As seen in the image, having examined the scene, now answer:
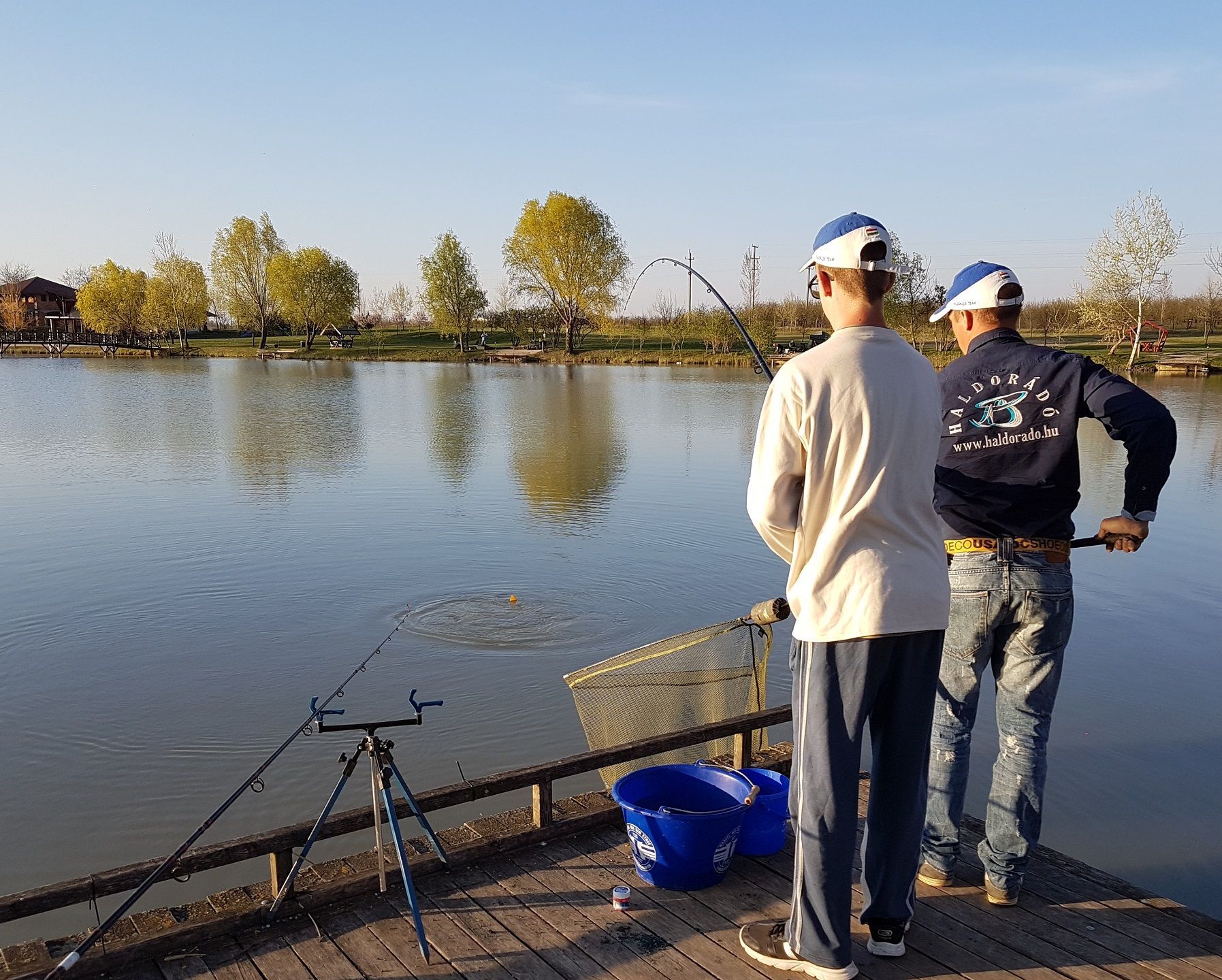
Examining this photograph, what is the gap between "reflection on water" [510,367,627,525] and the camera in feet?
45.0

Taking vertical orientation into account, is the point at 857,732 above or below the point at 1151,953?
above

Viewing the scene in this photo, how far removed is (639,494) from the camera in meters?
14.4

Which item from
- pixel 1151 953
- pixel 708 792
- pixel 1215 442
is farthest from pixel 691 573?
pixel 1215 442

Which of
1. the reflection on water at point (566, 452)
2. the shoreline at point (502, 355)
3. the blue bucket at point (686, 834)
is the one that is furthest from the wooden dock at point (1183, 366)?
the blue bucket at point (686, 834)

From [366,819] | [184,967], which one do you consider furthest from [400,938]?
[184,967]

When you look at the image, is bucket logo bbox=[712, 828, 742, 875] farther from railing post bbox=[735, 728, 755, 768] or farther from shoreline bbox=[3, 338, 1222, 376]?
shoreline bbox=[3, 338, 1222, 376]

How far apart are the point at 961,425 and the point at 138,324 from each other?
87297 mm

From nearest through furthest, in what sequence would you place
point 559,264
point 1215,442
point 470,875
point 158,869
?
point 158,869 → point 470,875 → point 1215,442 → point 559,264

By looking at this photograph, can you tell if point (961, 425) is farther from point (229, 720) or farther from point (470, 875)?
point (229, 720)

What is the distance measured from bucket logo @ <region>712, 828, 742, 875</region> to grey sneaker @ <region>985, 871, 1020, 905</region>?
2.76 feet

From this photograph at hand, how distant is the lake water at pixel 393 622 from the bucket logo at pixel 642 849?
1.89 m

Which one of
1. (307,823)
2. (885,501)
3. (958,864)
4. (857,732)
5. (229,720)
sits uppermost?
(885,501)

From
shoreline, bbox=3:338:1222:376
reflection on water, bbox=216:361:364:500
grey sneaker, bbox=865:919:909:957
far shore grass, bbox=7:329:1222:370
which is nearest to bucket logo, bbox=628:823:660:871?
grey sneaker, bbox=865:919:909:957

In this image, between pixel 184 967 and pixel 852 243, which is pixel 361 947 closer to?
pixel 184 967
